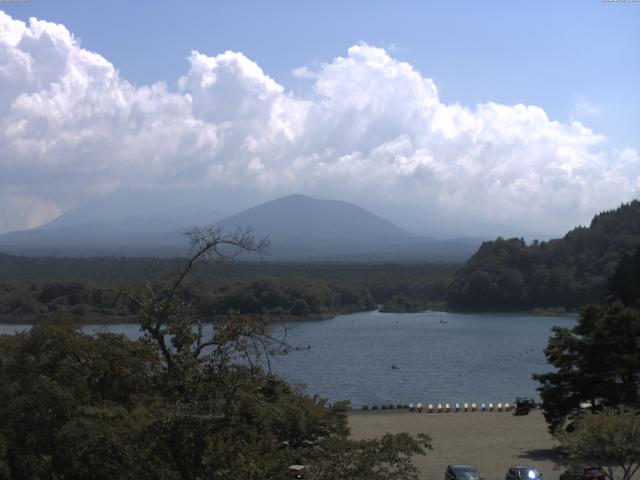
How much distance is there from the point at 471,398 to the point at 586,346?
12.6 meters

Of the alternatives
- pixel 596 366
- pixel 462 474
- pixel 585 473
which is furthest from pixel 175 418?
pixel 596 366

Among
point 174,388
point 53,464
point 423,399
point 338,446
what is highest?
point 174,388

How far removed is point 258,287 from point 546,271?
82.9ft

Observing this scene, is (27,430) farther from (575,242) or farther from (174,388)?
(575,242)

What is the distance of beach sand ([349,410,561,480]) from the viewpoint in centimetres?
1527

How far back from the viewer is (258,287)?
200 feet

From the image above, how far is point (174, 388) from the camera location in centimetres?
668

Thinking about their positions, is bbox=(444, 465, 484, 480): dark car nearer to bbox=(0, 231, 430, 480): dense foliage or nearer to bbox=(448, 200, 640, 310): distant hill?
bbox=(0, 231, 430, 480): dense foliage

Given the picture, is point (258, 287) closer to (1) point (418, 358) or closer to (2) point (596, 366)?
(1) point (418, 358)

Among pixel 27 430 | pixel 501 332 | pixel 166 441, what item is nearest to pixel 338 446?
pixel 166 441

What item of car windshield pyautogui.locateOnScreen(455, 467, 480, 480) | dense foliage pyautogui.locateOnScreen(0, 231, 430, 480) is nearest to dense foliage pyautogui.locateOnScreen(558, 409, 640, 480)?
car windshield pyautogui.locateOnScreen(455, 467, 480, 480)

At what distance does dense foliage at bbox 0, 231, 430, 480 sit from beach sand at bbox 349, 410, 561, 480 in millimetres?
7277

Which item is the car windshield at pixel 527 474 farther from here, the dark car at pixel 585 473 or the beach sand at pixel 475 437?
the dark car at pixel 585 473

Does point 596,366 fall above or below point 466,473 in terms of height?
above
